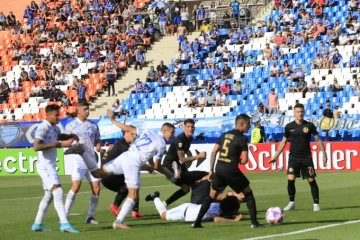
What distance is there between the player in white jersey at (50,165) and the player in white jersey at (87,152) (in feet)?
3.78

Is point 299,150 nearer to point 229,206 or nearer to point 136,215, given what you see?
point 229,206

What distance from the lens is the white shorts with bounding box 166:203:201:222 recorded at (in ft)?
53.5

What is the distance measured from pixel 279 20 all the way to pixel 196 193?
28.4m

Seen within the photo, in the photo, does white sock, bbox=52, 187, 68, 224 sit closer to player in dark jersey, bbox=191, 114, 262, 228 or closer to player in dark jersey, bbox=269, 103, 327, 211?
player in dark jersey, bbox=191, 114, 262, 228

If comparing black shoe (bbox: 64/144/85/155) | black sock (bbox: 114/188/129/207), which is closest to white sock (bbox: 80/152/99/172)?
black shoe (bbox: 64/144/85/155)

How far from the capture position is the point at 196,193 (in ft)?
55.8

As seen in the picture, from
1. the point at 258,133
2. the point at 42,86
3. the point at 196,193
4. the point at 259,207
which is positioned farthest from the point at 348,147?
the point at 42,86

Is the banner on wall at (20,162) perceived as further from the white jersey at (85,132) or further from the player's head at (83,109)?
the player's head at (83,109)

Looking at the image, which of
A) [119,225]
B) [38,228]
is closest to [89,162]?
[119,225]

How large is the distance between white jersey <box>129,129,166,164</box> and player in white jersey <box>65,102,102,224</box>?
55.9 inches

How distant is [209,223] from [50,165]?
297 cm

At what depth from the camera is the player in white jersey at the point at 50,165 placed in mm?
14953

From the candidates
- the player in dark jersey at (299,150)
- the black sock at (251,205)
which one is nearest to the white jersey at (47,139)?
the black sock at (251,205)

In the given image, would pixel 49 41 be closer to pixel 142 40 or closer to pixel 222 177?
pixel 142 40
